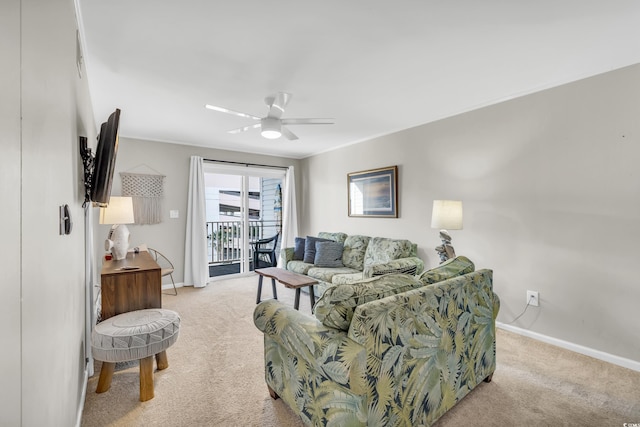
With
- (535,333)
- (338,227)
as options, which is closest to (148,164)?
(338,227)

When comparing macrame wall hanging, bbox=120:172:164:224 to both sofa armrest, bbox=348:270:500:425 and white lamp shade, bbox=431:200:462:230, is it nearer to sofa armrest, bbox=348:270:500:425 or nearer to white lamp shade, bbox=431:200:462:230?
white lamp shade, bbox=431:200:462:230

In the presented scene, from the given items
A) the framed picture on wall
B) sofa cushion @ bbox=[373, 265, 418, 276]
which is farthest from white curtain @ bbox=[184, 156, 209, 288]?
sofa cushion @ bbox=[373, 265, 418, 276]

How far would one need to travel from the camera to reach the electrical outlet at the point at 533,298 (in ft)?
9.43

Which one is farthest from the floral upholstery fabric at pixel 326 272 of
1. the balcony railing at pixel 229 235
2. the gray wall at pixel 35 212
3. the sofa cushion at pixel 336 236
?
the gray wall at pixel 35 212

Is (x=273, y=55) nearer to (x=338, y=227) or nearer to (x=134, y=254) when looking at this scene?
(x=134, y=254)

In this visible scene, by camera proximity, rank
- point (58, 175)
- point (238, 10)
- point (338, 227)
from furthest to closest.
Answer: point (338, 227), point (238, 10), point (58, 175)

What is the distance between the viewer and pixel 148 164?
4.60 m

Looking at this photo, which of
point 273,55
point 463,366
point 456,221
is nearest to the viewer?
point 463,366

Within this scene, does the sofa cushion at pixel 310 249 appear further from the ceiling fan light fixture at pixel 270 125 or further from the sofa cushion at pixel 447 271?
the sofa cushion at pixel 447 271

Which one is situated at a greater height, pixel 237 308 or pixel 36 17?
pixel 36 17

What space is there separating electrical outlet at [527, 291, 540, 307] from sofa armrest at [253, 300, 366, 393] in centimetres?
246

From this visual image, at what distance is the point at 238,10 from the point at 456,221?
2.54m

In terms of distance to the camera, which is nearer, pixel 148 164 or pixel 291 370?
pixel 291 370

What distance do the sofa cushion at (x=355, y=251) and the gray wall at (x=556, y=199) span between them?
0.93 meters
